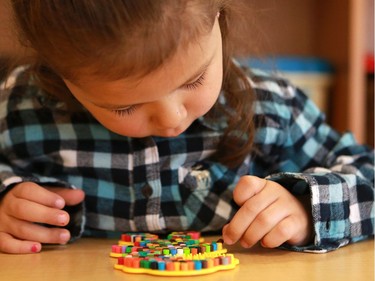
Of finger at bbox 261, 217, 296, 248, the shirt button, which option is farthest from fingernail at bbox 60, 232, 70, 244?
finger at bbox 261, 217, 296, 248

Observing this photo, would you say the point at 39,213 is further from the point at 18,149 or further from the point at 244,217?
the point at 244,217

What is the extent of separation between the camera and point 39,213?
75 centimetres

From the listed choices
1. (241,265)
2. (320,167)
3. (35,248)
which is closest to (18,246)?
(35,248)

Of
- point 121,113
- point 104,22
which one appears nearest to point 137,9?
point 104,22

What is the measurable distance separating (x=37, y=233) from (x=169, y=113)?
222 millimetres

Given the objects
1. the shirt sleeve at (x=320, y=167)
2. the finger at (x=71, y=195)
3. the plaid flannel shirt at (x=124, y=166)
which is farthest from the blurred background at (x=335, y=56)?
the finger at (x=71, y=195)

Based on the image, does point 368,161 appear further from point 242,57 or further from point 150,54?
point 150,54

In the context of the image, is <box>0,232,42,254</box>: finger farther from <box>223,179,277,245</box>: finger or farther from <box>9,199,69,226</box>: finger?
<box>223,179,277,245</box>: finger

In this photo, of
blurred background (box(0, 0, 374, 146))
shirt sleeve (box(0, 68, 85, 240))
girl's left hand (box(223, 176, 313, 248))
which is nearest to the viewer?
girl's left hand (box(223, 176, 313, 248))

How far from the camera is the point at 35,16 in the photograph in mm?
638

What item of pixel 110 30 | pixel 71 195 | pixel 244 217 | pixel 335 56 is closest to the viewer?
pixel 110 30

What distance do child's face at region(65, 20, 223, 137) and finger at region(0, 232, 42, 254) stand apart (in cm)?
16

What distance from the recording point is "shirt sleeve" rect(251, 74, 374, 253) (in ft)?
2.41

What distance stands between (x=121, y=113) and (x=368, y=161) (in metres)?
0.37
